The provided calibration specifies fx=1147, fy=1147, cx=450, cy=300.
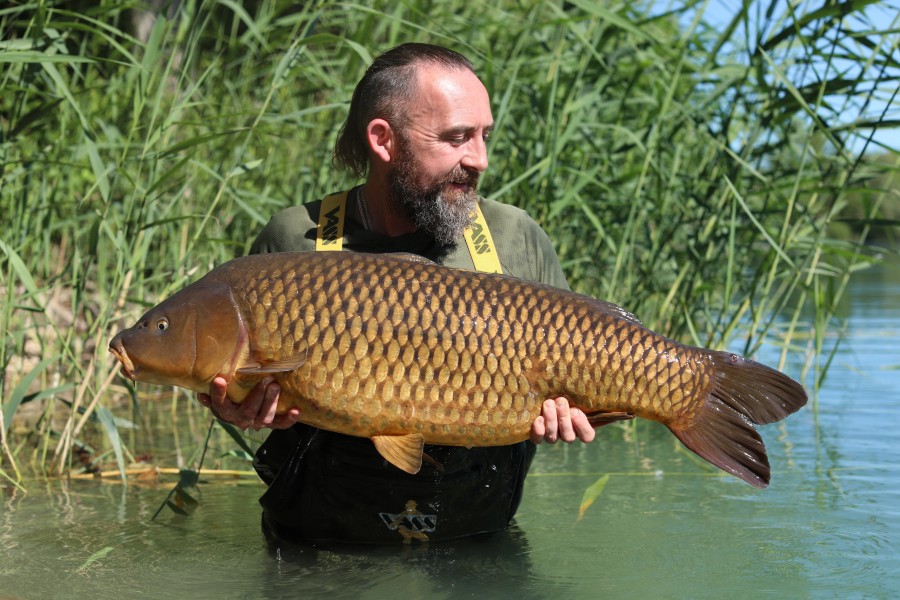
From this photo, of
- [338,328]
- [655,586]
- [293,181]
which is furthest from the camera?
→ [293,181]

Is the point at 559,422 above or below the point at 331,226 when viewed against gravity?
below

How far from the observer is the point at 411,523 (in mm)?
2943

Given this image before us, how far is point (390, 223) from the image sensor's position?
121 inches

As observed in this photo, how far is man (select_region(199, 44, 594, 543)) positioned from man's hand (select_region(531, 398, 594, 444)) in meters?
0.33

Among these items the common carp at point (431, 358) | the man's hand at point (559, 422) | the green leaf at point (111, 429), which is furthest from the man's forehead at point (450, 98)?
the green leaf at point (111, 429)

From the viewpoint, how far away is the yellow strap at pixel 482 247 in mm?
2988

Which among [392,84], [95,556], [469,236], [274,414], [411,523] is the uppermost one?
[392,84]

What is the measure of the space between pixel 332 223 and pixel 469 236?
364 millimetres

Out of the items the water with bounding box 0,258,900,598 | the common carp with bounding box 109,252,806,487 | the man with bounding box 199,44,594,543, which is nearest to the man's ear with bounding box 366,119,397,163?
the man with bounding box 199,44,594,543

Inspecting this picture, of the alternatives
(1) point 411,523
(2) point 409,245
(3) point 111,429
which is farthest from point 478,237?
(3) point 111,429

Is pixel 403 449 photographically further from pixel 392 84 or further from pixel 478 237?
pixel 392 84

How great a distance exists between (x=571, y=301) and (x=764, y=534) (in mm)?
1083

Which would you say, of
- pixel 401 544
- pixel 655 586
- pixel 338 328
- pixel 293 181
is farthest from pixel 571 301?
pixel 293 181

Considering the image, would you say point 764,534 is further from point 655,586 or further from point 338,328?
point 338,328
